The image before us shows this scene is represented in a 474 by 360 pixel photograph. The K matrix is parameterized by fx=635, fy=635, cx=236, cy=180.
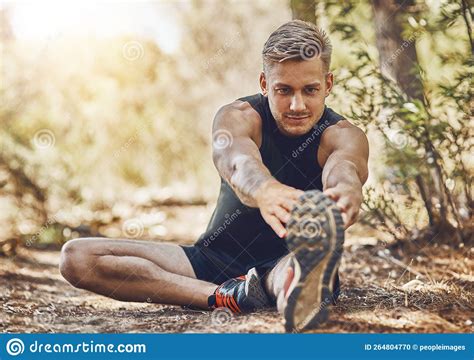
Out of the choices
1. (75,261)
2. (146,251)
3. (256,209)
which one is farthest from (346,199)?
(75,261)

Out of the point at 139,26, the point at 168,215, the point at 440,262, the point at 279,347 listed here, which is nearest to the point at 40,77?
the point at 139,26

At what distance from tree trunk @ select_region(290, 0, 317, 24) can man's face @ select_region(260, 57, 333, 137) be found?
1428 mm

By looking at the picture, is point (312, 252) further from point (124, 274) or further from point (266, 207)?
point (124, 274)

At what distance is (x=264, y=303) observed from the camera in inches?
93.2

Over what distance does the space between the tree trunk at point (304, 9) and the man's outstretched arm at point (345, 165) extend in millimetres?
1424

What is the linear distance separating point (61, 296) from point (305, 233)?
6.17 ft

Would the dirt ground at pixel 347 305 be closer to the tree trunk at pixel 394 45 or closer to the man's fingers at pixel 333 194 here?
the man's fingers at pixel 333 194

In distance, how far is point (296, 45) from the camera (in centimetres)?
234

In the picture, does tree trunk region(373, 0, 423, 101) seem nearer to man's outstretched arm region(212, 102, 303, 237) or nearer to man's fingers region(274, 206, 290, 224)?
man's outstretched arm region(212, 102, 303, 237)

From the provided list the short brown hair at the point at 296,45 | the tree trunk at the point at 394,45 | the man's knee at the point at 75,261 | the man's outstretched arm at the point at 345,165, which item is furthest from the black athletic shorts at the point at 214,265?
the tree trunk at the point at 394,45

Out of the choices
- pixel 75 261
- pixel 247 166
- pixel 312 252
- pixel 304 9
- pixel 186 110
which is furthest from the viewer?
pixel 186 110

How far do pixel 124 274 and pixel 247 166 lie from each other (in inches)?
32.5

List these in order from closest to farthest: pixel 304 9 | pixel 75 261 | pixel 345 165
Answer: pixel 345 165, pixel 75 261, pixel 304 9

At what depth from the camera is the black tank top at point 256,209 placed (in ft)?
8.14
